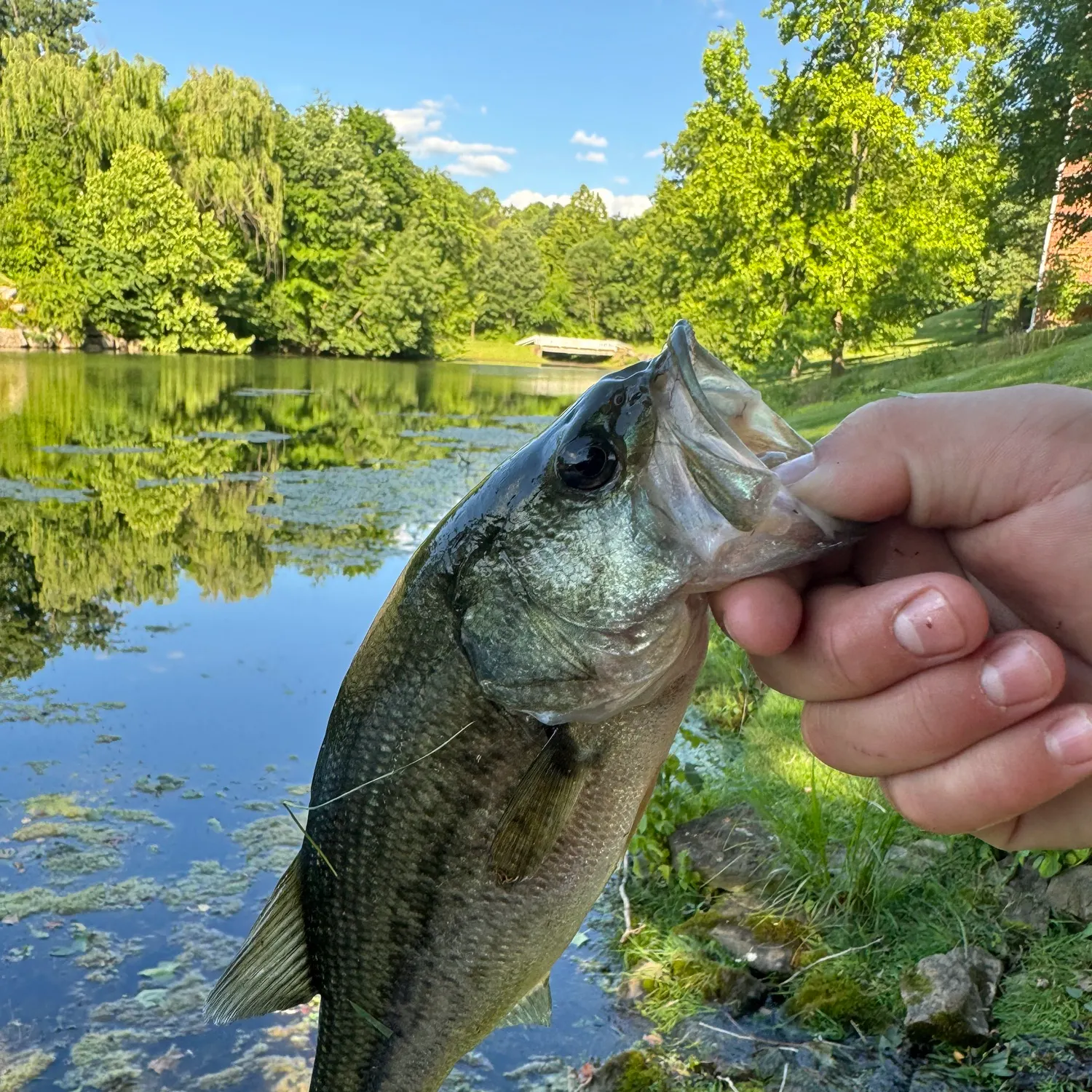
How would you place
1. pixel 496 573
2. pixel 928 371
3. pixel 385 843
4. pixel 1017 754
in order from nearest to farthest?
pixel 1017 754 → pixel 496 573 → pixel 385 843 → pixel 928 371

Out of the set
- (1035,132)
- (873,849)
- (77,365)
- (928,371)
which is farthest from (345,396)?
(873,849)

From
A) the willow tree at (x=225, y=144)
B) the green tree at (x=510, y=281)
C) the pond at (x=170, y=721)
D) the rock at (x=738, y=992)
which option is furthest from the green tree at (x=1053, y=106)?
the green tree at (x=510, y=281)

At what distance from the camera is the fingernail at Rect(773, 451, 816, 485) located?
63.0 inches

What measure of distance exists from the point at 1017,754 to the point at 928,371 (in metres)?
19.3

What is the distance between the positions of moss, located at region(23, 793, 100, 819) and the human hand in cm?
510

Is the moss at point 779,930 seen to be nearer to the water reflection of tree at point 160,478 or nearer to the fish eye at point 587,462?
the fish eye at point 587,462

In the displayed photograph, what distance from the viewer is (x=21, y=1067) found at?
12.6 ft

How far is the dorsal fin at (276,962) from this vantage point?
2225 millimetres

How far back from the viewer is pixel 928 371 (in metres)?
19.1

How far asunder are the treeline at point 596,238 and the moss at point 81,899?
1926cm

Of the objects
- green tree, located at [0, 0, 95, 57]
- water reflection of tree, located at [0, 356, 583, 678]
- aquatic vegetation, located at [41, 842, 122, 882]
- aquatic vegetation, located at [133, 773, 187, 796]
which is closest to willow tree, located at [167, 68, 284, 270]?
water reflection of tree, located at [0, 356, 583, 678]

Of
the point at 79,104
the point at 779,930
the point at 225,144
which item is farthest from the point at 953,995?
the point at 79,104

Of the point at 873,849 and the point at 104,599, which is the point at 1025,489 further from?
the point at 104,599

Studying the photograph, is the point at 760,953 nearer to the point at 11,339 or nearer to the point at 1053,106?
the point at 1053,106
